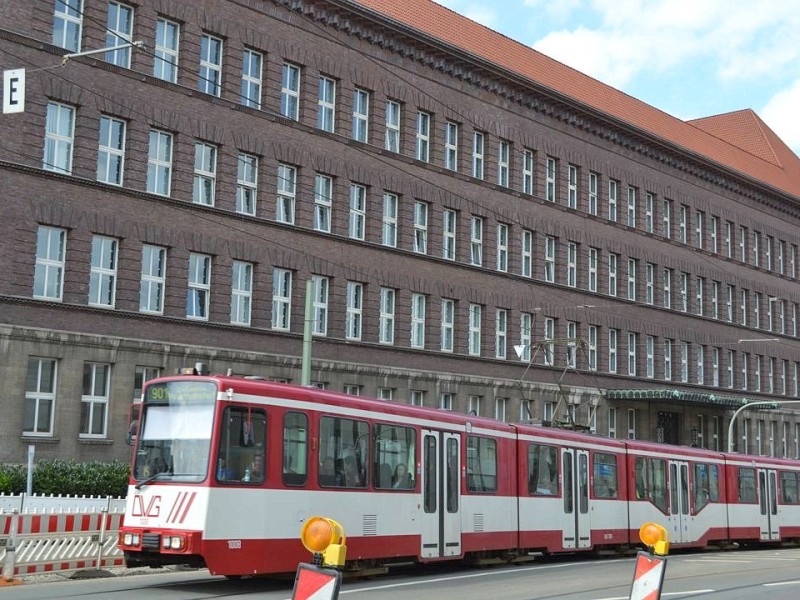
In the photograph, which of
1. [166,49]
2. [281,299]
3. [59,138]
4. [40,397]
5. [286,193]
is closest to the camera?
[40,397]

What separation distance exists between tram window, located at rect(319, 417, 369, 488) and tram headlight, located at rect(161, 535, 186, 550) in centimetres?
276

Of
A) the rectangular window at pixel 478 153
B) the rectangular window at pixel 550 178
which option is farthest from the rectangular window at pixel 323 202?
the rectangular window at pixel 550 178

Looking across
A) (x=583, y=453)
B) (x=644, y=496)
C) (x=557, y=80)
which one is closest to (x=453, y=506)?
(x=583, y=453)

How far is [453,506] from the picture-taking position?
2069 cm

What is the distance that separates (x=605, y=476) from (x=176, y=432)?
13.4m

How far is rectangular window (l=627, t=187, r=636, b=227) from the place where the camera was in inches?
2032

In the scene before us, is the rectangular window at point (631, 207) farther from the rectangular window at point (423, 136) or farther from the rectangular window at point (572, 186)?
the rectangular window at point (423, 136)

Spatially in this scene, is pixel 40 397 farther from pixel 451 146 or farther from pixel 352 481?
pixel 451 146

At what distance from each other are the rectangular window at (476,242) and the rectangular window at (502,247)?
3.40 feet

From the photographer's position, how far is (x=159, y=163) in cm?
3269

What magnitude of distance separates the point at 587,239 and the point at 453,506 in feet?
96.7

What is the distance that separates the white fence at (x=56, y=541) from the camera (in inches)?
694

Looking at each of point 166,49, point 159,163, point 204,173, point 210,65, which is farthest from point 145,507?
point 210,65

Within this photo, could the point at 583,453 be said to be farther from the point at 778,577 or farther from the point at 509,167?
the point at 509,167
